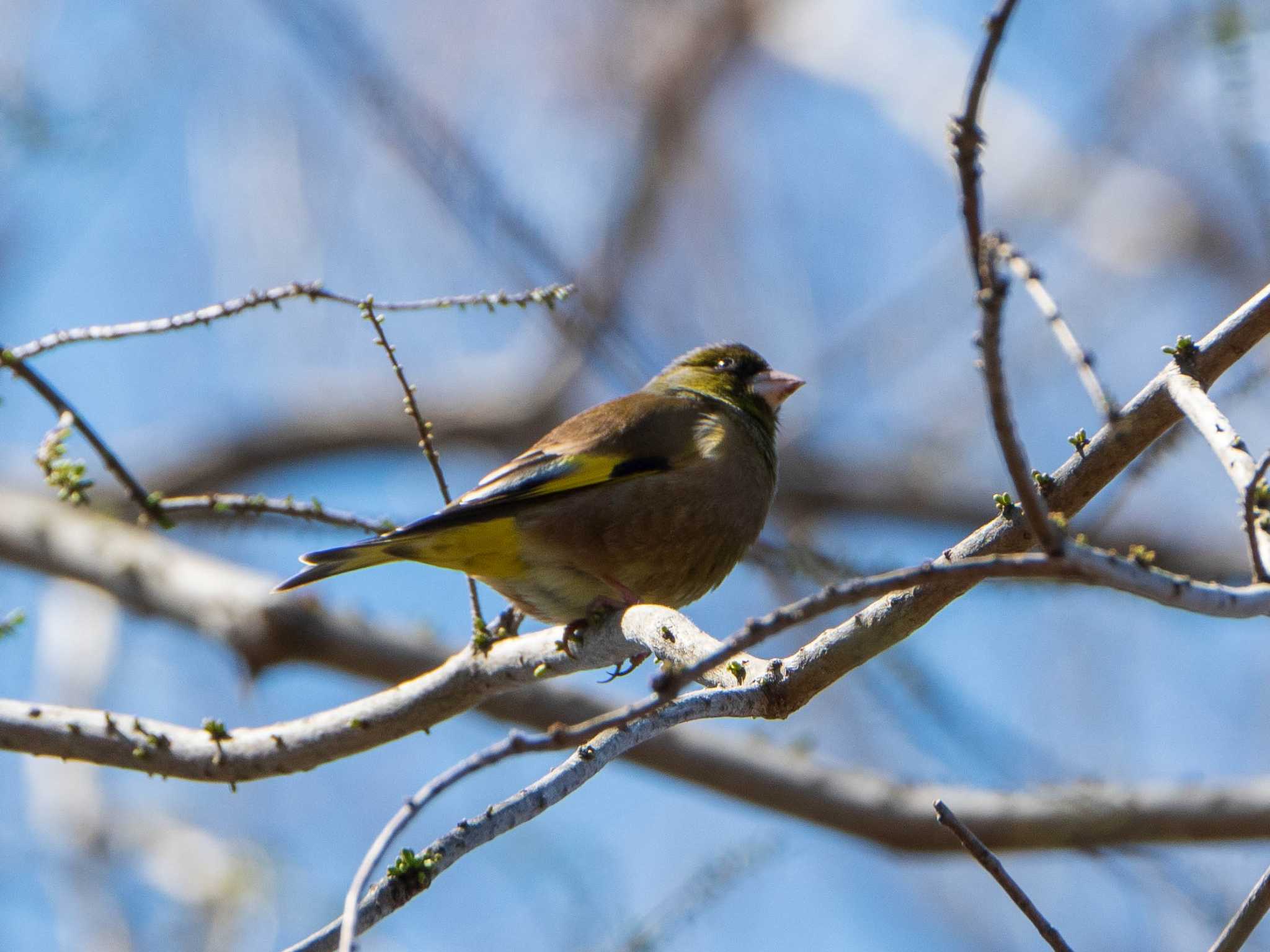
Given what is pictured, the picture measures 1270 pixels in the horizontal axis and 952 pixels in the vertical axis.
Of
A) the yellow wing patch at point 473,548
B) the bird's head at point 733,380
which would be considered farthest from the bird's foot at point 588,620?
the bird's head at point 733,380

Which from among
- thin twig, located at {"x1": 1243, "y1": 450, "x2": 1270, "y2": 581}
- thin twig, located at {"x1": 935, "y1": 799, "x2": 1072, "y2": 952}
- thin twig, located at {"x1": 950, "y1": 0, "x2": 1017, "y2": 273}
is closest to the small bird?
thin twig, located at {"x1": 935, "y1": 799, "x2": 1072, "y2": 952}

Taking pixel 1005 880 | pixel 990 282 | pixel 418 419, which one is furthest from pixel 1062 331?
pixel 418 419

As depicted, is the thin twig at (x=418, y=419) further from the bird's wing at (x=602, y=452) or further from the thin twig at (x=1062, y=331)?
the thin twig at (x=1062, y=331)

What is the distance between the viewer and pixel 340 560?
3.67 meters

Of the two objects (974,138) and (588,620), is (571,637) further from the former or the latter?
(974,138)

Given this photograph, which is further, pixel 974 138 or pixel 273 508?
pixel 273 508

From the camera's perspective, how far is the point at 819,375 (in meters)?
8.68

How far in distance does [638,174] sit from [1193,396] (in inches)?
306

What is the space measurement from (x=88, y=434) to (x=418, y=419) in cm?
81

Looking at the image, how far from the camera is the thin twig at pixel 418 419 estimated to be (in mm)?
2752

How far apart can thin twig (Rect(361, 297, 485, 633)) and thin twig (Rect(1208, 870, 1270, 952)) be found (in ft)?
6.11

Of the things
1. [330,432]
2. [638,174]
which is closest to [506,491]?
[330,432]

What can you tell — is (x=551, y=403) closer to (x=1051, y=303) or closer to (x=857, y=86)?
(x=857, y=86)

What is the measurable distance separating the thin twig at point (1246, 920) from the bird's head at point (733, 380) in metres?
3.21
